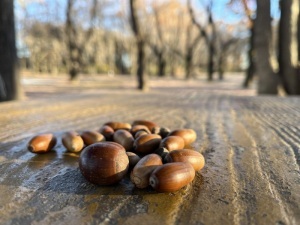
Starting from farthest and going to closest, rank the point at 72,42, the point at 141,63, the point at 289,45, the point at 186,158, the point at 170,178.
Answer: the point at 72,42 → the point at 141,63 → the point at 289,45 → the point at 186,158 → the point at 170,178

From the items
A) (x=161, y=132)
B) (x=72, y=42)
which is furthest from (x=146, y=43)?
(x=161, y=132)

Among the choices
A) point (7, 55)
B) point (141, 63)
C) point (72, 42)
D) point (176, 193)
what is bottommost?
point (176, 193)

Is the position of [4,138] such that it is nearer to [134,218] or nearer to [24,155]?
[24,155]

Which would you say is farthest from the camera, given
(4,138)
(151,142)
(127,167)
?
(4,138)

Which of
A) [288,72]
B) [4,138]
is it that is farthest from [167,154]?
[288,72]

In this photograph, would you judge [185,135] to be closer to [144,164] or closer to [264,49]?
[144,164]

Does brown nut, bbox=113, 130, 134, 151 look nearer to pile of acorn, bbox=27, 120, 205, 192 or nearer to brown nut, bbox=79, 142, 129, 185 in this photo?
pile of acorn, bbox=27, 120, 205, 192
